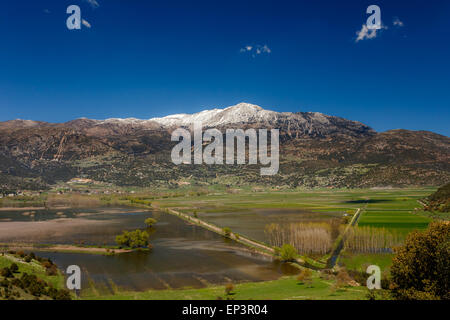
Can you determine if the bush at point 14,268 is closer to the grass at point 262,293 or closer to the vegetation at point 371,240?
the grass at point 262,293

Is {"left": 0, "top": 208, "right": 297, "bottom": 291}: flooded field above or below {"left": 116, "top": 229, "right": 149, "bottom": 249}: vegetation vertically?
below

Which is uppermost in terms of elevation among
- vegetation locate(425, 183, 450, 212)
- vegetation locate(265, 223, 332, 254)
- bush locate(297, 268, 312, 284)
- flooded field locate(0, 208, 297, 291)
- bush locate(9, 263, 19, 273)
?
vegetation locate(425, 183, 450, 212)

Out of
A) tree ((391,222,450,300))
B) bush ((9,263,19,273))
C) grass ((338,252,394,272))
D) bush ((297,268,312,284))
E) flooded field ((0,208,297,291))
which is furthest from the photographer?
grass ((338,252,394,272))

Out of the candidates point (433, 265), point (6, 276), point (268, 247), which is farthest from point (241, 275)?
point (6, 276)

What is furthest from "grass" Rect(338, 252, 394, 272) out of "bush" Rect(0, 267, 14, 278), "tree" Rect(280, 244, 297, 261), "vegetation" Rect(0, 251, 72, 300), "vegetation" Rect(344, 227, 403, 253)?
"bush" Rect(0, 267, 14, 278)

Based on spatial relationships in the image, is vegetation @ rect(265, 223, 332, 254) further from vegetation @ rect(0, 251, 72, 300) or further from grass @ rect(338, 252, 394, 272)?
vegetation @ rect(0, 251, 72, 300)

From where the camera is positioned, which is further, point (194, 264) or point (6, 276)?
point (194, 264)
